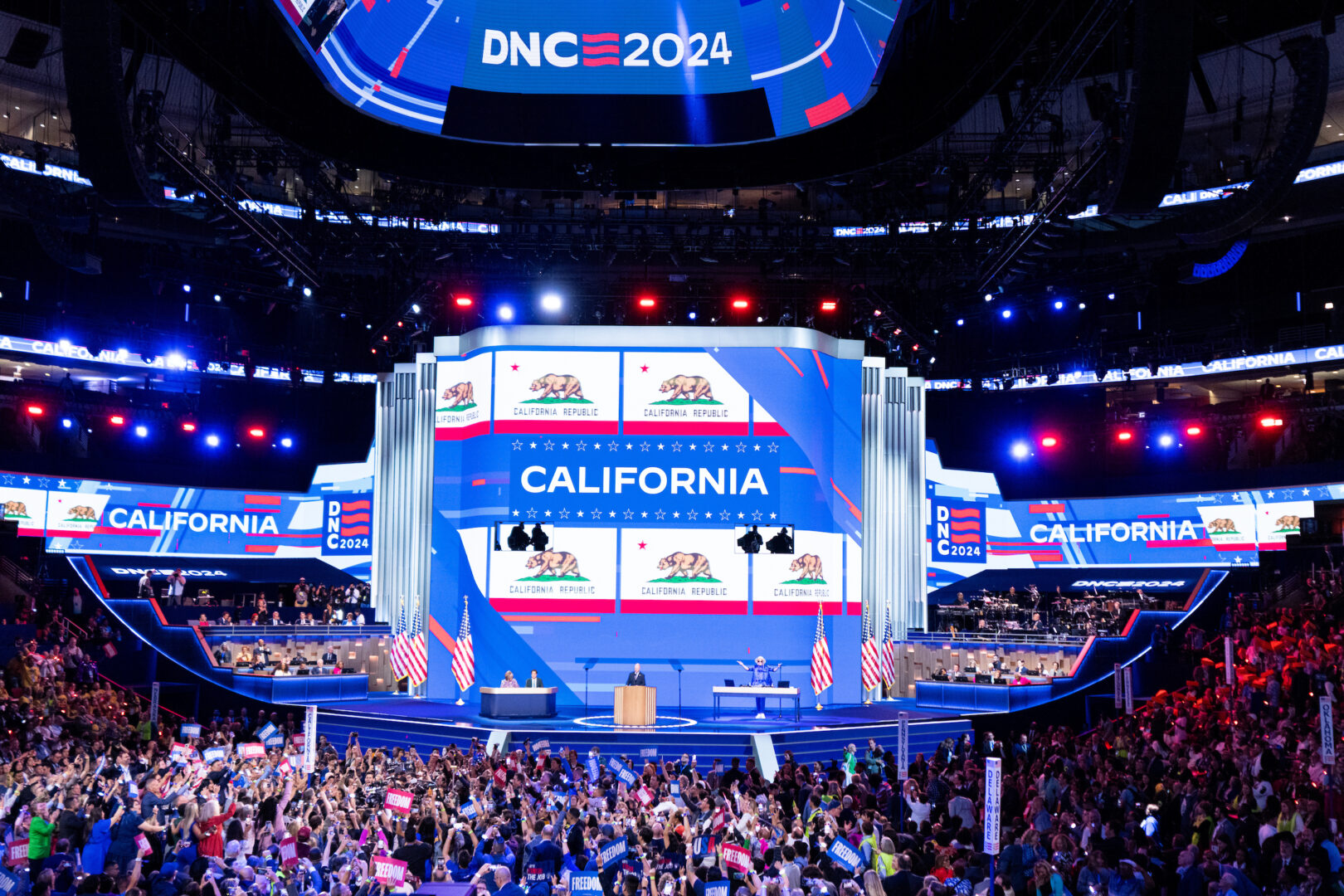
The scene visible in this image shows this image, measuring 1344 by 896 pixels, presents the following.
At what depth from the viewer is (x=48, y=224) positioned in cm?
2591

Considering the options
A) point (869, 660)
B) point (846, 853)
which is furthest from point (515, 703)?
point (846, 853)

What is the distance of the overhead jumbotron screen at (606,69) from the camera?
2014cm

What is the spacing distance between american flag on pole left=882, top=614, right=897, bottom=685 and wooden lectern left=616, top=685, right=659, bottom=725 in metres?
7.83

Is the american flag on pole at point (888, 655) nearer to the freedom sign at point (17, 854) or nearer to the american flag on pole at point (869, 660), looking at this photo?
the american flag on pole at point (869, 660)

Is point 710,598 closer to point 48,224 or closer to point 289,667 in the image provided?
point 289,667

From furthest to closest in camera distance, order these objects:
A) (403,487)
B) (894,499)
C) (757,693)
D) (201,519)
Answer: (201,519)
(403,487)
(894,499)
(757,693)

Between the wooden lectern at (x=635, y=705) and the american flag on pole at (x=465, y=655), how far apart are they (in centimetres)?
553

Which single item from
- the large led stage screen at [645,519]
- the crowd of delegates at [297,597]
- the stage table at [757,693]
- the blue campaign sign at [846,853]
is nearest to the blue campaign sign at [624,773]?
the blue campaign sign at [846,853]

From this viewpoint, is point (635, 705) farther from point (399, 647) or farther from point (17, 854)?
point (17, 854)

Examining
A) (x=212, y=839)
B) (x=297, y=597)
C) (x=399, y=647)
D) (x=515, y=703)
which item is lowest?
(x=515, y=703)

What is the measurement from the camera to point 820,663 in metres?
28.6

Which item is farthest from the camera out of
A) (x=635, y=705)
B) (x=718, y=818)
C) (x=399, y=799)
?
(x=635, y=705)

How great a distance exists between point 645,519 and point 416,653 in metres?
6.41

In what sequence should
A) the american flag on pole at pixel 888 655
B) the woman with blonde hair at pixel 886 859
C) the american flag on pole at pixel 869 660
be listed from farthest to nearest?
the american flag on pole at pixel 888 655, the american flag on pole at pixel 869 660, the woman with blonde hair at pixel 886 859
